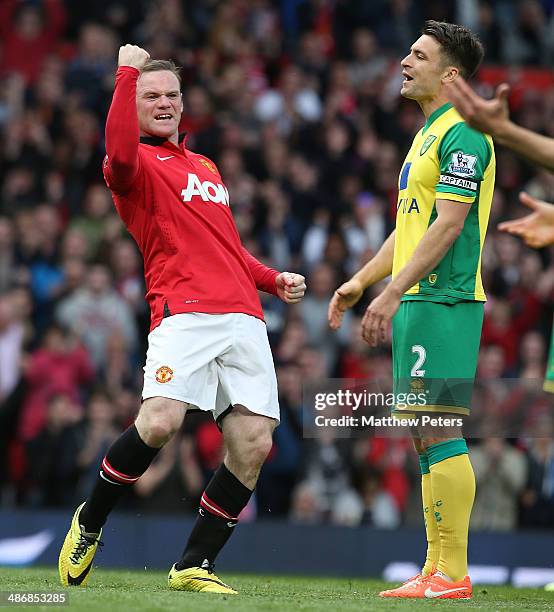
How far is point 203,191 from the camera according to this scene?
666cm

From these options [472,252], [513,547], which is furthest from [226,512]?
[513,547]

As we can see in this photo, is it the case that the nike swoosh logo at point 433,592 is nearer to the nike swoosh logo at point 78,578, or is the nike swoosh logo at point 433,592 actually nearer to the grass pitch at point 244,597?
the grass pitch at point 244,597

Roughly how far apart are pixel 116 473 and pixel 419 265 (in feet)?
5.67

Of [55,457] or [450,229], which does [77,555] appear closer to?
[450,229]

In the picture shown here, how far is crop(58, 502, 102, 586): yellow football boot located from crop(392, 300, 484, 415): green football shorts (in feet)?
5.35

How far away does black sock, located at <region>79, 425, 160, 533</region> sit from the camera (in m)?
6.29

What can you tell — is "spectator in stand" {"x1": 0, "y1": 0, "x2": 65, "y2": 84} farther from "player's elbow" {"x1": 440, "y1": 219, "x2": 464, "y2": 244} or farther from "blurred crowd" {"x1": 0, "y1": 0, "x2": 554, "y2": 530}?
"player's elbow" {"x1": 440, "y1": 219, "x2": 464, "y2": 244}

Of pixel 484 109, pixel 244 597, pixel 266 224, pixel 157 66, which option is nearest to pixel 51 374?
pixel 266 224

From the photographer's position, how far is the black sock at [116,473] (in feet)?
20.6

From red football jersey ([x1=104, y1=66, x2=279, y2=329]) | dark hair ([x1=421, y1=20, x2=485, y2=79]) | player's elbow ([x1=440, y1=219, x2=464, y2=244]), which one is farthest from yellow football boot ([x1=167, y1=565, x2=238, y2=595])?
dark hair ([x1=421, y1=20, x2=485, y2=79])

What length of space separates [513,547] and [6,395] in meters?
4.55

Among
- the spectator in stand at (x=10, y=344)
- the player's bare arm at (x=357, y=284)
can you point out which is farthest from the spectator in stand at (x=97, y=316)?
the player's bare arm at (x=357, y=284)

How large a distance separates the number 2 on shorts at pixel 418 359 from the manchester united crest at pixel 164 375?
1182mm

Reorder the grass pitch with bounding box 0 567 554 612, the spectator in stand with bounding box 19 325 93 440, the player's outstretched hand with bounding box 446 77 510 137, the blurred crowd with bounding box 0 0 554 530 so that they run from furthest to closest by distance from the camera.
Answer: the spectator in stand with bounding box 19 325 93 440 < the blurred crowd with bounding box 0 0 554 530 < the grass pitch with bounding box 0 567 554 612 < the player's outstretched hand with bounding box 446 77 510 137
